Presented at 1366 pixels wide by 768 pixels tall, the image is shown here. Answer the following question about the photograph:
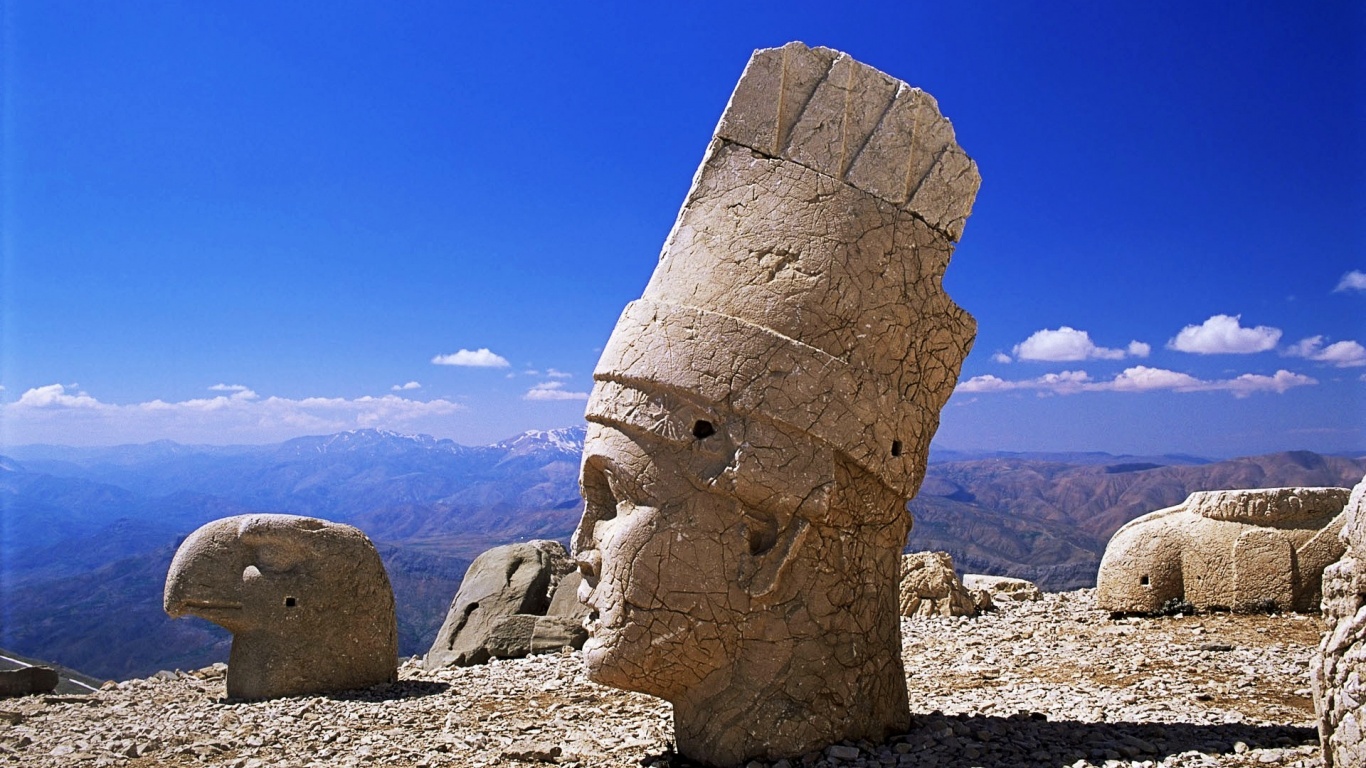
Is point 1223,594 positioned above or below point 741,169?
below

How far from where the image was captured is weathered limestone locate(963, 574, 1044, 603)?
1064cm

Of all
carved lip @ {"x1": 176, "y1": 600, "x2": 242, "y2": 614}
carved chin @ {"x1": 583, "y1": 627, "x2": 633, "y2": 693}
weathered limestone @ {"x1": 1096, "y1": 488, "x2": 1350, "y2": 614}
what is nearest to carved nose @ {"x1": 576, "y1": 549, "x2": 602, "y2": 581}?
carved chin @ {"x1": 583, "y1": 627, "x2": 633, "y2": 693}

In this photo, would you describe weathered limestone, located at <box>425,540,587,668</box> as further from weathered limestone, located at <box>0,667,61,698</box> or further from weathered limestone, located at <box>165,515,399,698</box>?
weathered limestone, located at <box>0,667,61,698</box>

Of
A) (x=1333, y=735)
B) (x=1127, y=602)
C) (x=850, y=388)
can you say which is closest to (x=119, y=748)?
(x=850, y=388)

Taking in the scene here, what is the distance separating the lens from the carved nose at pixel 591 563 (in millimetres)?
4465

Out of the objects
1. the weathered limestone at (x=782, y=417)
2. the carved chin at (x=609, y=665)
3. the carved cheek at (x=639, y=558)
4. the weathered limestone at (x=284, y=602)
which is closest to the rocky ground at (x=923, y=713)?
the weathered limestone at (x=284, y=602)

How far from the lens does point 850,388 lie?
13.6 ft

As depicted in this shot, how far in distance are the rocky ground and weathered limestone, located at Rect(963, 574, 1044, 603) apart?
6.42 ft

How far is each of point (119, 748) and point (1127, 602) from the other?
8.36 meters

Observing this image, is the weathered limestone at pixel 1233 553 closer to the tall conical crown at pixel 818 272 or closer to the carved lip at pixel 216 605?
the tall conical crown at pixel 818 272

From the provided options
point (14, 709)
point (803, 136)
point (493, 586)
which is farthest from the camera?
point (493, 586)

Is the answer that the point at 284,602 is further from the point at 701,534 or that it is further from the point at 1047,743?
the point at 1047,743

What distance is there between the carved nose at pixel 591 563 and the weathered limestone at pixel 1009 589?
23.0 ft

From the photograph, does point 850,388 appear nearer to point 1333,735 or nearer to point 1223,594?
point 1333,735
